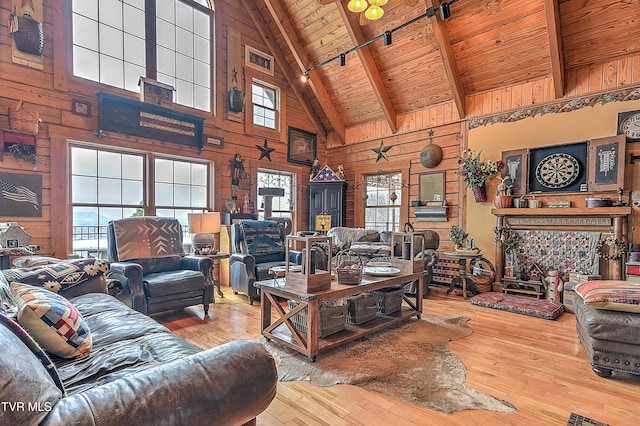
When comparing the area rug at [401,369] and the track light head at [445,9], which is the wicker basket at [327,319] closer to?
the area rug at [401,369]

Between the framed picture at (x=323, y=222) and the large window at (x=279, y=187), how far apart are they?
23.4 inches

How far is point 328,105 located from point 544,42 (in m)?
3.71

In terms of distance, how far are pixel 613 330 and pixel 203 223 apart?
13.4 feet

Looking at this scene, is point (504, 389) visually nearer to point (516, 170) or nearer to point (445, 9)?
point (516, 170)

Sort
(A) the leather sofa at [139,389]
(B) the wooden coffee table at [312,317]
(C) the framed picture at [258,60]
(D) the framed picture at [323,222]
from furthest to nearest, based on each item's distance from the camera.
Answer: (D) the framed picture at [323,222] < (C) the framed picture at [258,60] < (B) the wooden coffee table at [312,317] < (A) the leather sofa at [139,389]

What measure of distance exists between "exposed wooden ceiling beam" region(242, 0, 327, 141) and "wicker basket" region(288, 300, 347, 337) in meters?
5.09

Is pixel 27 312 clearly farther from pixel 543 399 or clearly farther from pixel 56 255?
pixel 56 255

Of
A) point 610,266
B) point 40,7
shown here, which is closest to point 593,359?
point 610,266

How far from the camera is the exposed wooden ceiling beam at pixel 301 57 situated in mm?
5574

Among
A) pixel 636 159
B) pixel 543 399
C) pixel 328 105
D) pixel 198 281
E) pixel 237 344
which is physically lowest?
pixel 543 399

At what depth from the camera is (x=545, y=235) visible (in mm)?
4574

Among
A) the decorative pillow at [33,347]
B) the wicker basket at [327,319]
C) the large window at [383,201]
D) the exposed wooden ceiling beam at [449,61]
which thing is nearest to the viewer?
the decorative pillow at [33,347]

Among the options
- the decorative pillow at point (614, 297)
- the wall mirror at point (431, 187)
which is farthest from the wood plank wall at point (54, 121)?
the decorative pillow at point (614, 297)

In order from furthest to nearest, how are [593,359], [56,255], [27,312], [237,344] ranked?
[56,255] < [593,359] < [27,312] < [237,344]
